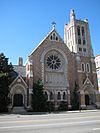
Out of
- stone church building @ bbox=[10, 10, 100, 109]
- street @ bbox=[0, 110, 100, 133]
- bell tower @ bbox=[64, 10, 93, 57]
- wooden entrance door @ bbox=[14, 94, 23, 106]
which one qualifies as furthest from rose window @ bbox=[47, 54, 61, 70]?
street @ bbox=[0, 110, 100, 133]

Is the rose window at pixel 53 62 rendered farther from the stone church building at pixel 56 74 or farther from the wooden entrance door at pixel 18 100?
the wooden entrance door at pixel 18 100

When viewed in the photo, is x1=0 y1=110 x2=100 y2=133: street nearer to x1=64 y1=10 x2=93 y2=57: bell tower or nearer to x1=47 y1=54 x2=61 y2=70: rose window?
x1=47 y1=54 x2=61 y2=70: rose window

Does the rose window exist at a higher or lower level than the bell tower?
lower

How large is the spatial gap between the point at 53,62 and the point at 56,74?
9.61 ft

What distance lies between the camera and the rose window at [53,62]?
41.1 m

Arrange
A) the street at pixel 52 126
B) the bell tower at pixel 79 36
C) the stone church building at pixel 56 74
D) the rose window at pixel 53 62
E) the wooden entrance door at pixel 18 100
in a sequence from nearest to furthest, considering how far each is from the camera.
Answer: the street at pixel 52 126
the wooden entrance door at pixel 18 100
the stone church building at pixel 56 74
the rose window at pixel 53 62
the bell tower at pixel 79 36

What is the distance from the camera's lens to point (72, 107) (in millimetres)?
38969

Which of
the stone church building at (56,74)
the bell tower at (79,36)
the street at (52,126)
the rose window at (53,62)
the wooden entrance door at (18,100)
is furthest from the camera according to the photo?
the bell tower at (79,36)

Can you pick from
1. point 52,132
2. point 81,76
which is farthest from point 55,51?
point 52,132

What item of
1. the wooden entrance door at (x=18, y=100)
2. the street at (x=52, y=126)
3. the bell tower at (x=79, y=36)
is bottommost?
the street at (x=52, y=126)

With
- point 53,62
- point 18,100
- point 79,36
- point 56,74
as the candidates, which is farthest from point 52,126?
point 79,36

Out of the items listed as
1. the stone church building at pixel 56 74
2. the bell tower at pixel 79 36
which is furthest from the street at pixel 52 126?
the bell tower at pixel 79 36

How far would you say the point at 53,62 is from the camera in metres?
41.4

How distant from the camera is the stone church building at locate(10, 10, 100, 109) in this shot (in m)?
37.3
